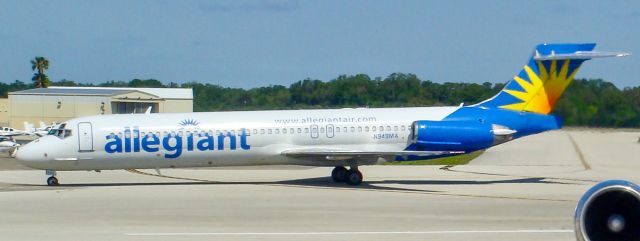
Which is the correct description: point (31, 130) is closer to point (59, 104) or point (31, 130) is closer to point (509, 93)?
point (59, 104)

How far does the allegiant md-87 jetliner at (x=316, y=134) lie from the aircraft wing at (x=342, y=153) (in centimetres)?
3

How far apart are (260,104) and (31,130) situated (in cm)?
1773

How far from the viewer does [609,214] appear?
25.5 feet

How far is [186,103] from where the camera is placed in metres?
66.9

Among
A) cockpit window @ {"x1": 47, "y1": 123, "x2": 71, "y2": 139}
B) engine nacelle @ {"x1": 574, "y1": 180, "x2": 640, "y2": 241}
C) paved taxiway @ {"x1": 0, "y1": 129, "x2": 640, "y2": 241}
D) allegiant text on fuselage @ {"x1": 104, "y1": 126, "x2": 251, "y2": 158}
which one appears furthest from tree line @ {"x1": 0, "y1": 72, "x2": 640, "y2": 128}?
engine nacelle @ {"x1": 574, "y1": 180, "x2": 640, "y2": 241}

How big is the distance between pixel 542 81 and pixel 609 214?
21.8 meters

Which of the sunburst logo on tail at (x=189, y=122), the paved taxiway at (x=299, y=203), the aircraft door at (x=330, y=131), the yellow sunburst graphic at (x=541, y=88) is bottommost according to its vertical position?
the paved taxiway at (x=299, y=203)

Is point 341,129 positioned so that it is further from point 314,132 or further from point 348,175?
point 348,175

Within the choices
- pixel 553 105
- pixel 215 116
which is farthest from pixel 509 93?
pixel 215 116

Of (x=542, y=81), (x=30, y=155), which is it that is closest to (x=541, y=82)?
(x=542, y=81)

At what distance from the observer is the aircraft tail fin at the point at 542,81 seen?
28.7 meters

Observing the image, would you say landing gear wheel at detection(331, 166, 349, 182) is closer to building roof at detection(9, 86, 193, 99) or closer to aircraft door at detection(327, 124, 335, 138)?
aircraft door at detection(327, 124, 335, 138)

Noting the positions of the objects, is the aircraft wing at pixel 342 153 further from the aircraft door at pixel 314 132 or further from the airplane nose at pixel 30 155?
the airplane nose at pixel 30 155

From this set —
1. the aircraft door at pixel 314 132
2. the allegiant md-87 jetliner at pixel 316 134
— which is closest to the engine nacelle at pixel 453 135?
the allegiant md-87 jetliner at pixel 316 134
